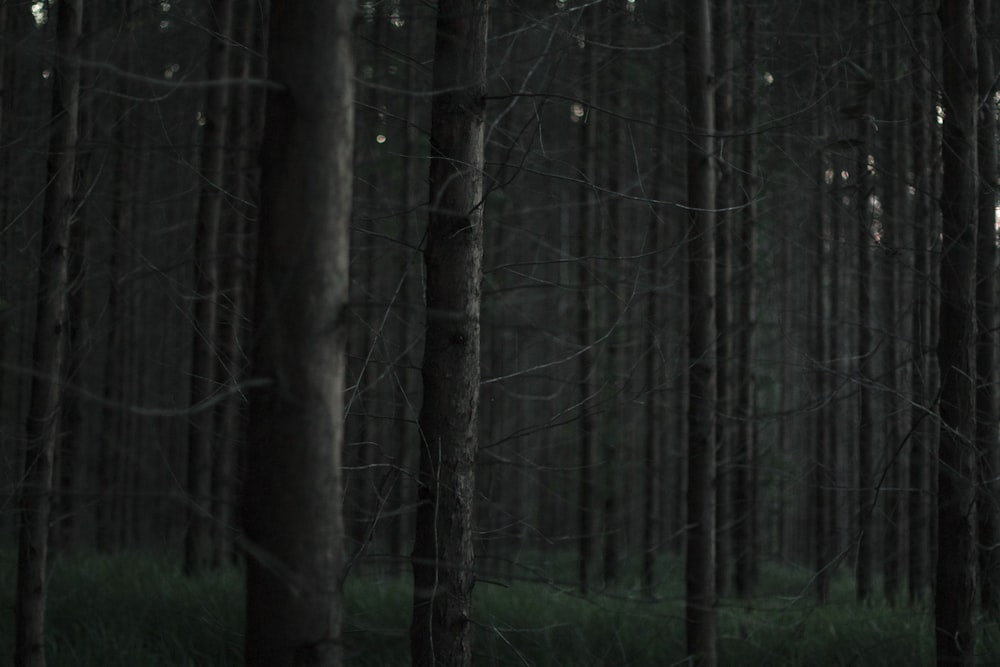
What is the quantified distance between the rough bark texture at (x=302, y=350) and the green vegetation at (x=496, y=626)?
324 cm

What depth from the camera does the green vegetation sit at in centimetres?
629

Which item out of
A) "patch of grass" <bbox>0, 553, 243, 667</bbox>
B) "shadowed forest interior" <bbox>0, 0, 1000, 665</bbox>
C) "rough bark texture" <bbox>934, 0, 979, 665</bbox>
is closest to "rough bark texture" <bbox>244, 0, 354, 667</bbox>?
"shadowed forest interior" <bbox>0, 0, 1000, 665</bbox>

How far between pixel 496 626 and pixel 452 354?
2610 millimetres

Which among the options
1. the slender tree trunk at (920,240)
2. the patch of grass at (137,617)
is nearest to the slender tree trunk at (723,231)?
the slender tree trunk at (920,240)

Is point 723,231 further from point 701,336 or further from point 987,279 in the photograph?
point 987,279

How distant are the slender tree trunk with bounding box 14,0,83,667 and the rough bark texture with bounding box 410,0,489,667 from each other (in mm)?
2561

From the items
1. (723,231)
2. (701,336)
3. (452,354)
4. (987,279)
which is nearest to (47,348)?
(452,354)

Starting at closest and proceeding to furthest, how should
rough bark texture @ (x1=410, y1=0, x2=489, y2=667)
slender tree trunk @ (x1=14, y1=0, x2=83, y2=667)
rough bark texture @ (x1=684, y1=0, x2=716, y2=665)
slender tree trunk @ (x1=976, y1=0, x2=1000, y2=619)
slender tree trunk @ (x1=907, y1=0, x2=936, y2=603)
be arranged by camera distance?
rough bark texture @ (x1=410, y1=0, x2=489, y2=667)
slender tree trunk @ (x1=14, y1=0, x2=83, y2=667)
slender tree trunk @ (x1=976, y1=0, x2=1000, y2=619)
rough bark texture @ (x1=684, y1=0, x2=716, y2=665)
slender tree trunk @ (x1=907, y1=0, x2=936, y2=603)

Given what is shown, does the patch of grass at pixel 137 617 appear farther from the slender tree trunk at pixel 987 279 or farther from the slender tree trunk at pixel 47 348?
the slender tree trunk at pixel 987 279

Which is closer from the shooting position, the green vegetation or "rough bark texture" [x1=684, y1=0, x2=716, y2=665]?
"rough bark texture" [x1=684, y1=0, x2=716, y2=665]

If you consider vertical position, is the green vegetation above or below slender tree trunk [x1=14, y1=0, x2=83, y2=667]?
below

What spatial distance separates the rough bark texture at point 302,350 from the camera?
240cm

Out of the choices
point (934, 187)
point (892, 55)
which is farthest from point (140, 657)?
point (892, 55)

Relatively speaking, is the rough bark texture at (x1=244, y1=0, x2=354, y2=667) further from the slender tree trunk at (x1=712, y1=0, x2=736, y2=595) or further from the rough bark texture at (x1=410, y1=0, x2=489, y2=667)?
the slender tree trunk at (x1=712, y1=0, x2=736, y2=595)
